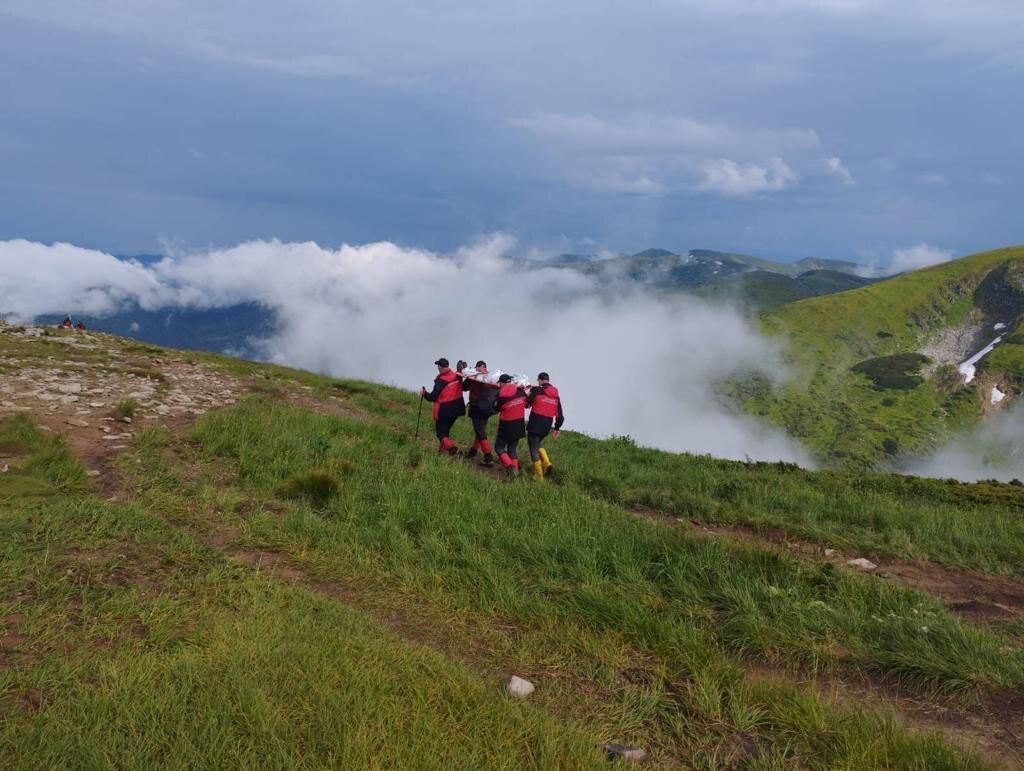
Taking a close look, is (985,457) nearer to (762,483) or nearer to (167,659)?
(762,483)

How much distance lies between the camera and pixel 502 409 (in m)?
14.0

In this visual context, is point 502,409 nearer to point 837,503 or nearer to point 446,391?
point 446,391

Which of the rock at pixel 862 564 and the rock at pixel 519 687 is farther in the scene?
the rock at pixel 862 564

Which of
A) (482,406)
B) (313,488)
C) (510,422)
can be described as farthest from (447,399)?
(313,488)

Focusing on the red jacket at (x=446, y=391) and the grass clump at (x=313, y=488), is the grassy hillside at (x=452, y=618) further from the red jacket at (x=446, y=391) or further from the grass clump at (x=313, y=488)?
the red jacket at (x=446, y=391)

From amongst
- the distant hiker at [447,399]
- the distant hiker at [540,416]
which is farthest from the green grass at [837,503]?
the distant hiker at [447,399]

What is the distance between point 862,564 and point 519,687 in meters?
6.33

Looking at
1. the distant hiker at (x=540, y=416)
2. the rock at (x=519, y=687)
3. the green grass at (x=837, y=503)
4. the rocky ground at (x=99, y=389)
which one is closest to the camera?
the rock at (x=519, y=687)

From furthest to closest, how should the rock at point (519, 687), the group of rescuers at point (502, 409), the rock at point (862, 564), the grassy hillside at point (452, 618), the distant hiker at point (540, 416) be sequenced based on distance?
the distant hiker at point (540, 416)
the group of rescuers at point (502, 409)
the rock at point (862, 564)
the rock at point (519, 687)
the grassy hillside at point (452, 618)

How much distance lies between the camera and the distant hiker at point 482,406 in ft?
48.4

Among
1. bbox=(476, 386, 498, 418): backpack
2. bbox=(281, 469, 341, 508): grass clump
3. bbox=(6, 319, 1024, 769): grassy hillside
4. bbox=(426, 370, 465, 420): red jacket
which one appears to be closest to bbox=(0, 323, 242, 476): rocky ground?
bbox=(6, 319, 1024, 769): grassy hillside

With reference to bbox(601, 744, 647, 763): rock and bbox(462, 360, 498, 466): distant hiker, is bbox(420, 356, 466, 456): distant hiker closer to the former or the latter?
bbox(462, 360, 498, 466): distant hiker

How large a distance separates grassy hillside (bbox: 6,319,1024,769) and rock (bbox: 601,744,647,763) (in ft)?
0.34

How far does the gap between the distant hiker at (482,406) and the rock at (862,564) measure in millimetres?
7765
